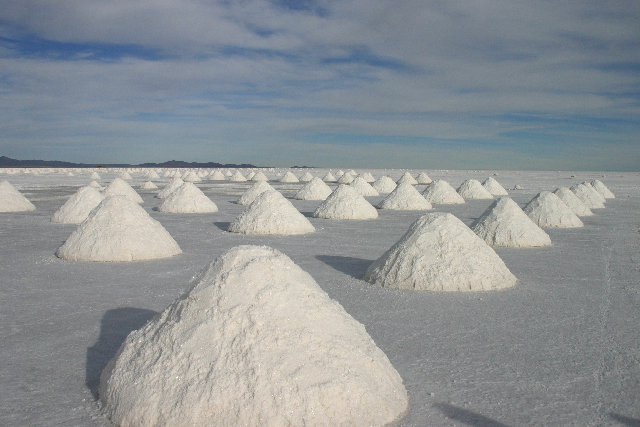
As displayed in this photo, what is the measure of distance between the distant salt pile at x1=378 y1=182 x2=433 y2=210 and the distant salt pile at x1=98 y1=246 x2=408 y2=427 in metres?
13.4

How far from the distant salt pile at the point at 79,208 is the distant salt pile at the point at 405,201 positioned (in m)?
8.74

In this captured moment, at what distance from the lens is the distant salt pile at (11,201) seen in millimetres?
14430

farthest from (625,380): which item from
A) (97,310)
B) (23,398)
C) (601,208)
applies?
(601,208)

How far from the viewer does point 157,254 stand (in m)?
7.75

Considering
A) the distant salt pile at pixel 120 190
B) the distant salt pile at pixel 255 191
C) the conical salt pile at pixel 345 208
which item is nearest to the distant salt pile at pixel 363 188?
the distant salt pile at pixel 255 191

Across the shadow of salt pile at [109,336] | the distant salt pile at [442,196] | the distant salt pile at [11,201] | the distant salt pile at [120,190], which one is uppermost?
the distant salt pile at [442,196]

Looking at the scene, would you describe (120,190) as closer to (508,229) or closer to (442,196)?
(442,196)

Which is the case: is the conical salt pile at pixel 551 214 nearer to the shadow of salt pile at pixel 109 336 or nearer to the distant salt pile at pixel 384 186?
the shadow of salt pile at pixel 109 336

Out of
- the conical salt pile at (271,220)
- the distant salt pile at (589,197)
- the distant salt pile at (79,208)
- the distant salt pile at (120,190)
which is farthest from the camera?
the distant salt pile at (589,197)

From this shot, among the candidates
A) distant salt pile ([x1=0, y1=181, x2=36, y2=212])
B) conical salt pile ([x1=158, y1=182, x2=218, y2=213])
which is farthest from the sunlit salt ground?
distant salt pile ([x1=0, y1=181, x2=36, y2=212])

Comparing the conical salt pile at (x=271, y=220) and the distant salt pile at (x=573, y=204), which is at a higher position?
the distant salt pile at (x=573, y=204)

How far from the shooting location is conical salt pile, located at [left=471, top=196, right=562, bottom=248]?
905cm

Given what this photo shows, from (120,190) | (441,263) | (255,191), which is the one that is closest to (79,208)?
(120,190)

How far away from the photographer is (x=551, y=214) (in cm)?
1201
